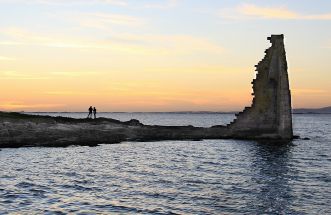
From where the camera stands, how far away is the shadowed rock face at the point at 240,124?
66.2m

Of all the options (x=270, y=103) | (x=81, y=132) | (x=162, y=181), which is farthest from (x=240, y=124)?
(x=162, y=181)

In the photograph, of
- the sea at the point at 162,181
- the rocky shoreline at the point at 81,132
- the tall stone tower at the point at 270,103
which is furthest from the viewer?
the tall stone tower at the point at 270,103

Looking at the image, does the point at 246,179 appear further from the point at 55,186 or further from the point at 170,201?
the point at 55,186

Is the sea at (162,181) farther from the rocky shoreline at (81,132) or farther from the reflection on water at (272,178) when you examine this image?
the rocky shoreline at (81,132)

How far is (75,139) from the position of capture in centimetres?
6469

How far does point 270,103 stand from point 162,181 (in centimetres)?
4356

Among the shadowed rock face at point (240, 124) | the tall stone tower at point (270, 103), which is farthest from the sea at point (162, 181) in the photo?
the tall stone tower at point (270, 103)

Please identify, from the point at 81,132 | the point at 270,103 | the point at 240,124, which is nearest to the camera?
the point at 81,132

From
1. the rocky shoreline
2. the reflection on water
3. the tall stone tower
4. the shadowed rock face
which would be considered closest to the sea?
the reflection on water

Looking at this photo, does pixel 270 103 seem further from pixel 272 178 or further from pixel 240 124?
pixel 272 178

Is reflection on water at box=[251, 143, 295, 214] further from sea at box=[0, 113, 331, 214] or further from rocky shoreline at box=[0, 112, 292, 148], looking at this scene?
rocky shoreline at box=[0, 112, 292, 148]

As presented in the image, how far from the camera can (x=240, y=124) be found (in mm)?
74375

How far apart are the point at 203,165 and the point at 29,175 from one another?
1718 centimetres

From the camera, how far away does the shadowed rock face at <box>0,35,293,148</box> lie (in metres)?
66.2
